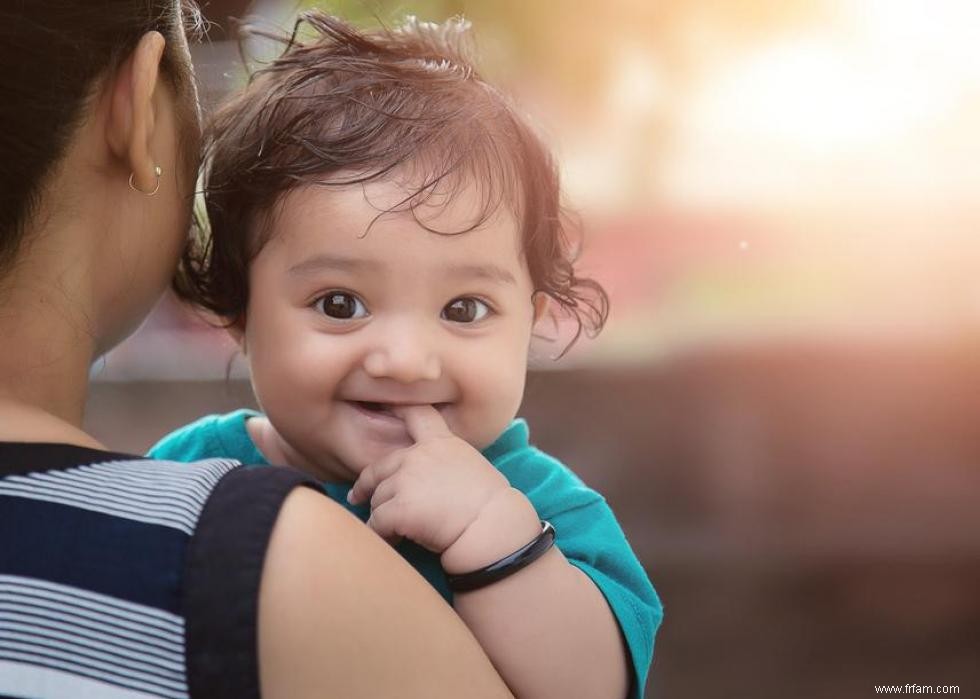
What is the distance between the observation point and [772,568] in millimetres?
3090

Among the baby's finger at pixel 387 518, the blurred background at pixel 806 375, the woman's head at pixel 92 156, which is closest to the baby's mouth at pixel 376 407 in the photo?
the baby's finger at pixel 387 518

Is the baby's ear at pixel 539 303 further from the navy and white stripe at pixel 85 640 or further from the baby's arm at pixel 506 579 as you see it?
the navy and white stripe at pixel 85 640

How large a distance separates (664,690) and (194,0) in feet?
7.65

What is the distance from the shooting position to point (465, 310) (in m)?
1.06

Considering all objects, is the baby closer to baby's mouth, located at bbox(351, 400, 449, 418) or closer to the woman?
baby's mouth, located at bbox(351, 400, 449, 418)

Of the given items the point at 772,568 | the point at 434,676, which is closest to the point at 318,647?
the point at 434,676

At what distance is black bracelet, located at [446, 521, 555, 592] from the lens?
92cm

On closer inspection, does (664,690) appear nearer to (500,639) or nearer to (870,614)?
(870,614)

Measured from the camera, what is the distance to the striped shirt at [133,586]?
0.67 meters

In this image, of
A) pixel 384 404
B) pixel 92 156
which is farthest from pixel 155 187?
pixel 384 404

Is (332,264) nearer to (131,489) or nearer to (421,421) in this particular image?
(421,421)

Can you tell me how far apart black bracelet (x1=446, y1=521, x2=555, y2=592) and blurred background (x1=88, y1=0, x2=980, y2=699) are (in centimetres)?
197

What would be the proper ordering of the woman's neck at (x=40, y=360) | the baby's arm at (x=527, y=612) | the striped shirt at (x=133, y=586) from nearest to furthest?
the striped shirt at (x=133, y=586) < the woman's neck at (x=40, y=360) < the baby's arm at (x=527, y=612)

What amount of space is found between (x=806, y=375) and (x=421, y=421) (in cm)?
220
